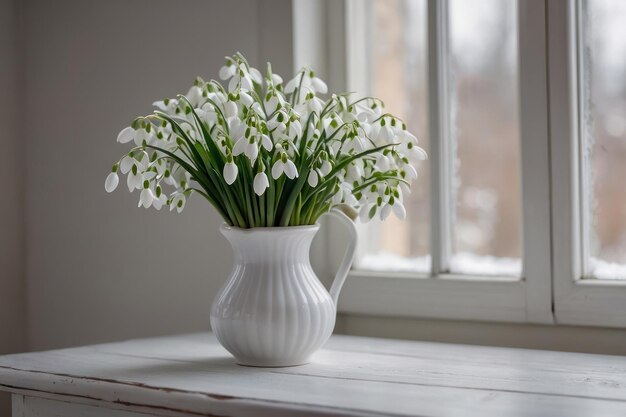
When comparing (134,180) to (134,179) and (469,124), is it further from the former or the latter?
(469,124)

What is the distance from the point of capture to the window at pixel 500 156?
4.68 feet

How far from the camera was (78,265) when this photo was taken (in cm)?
198

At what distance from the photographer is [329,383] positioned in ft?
3.77

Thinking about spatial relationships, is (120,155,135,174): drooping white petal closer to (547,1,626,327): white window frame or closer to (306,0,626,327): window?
(306,0,626,327): window

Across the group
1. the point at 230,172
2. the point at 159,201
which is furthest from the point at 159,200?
the point at 230,172

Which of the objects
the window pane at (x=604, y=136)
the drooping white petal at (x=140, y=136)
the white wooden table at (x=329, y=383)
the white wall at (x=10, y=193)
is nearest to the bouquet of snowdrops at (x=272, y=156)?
the drooping white petal at (x=140, y=136)

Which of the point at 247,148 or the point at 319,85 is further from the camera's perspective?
the point at 319,85

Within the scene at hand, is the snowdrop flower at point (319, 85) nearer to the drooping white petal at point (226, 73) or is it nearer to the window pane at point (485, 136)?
the drooping white petal at point (226, 73)

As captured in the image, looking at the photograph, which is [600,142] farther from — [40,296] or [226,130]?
[40,296]

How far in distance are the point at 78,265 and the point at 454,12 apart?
1.06 m

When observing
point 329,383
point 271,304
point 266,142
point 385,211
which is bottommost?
point 329,383

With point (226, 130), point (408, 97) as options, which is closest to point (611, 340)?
point (408, 97)

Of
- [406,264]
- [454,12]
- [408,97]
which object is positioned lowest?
[406,264]

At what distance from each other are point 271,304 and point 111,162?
0.81 m
